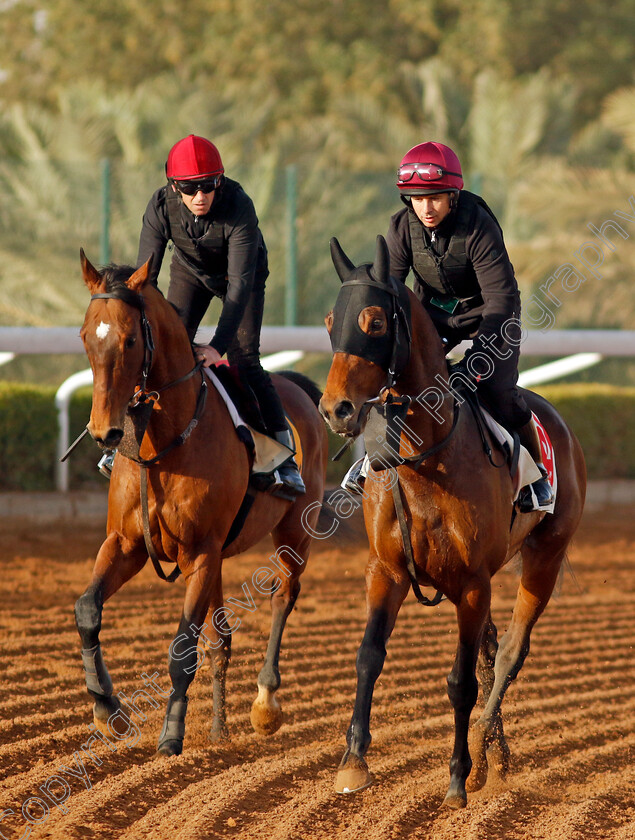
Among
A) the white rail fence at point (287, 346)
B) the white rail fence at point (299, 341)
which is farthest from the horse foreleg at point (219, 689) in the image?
the white rail fence at point (287, 346)

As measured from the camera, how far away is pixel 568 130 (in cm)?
2081

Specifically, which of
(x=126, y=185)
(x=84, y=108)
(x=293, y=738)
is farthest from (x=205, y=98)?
(x=293, y=738)

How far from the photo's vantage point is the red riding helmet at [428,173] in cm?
452

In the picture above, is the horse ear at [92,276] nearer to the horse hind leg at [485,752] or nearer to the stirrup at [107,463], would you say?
the stirrup at [107,463]

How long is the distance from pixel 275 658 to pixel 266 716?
396 mm

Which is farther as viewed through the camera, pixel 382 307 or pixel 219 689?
pixel 219 689

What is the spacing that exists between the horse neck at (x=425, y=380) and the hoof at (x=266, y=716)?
1894 mm

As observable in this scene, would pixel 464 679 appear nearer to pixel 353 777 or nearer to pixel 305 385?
pixel 353 777

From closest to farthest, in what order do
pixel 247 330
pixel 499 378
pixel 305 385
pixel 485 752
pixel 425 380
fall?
1. pixel 425 380
2. pixel 499 378
3. pixel 485 752
4. pixel 247 330
5. pixel 305 385

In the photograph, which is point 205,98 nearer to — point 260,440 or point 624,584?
point 624,584

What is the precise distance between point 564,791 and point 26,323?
35.9 feet

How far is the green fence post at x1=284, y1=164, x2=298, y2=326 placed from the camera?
13.2m

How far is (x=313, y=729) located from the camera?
5520 millimetres

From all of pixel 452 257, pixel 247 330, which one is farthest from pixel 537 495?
pixel 247 330
